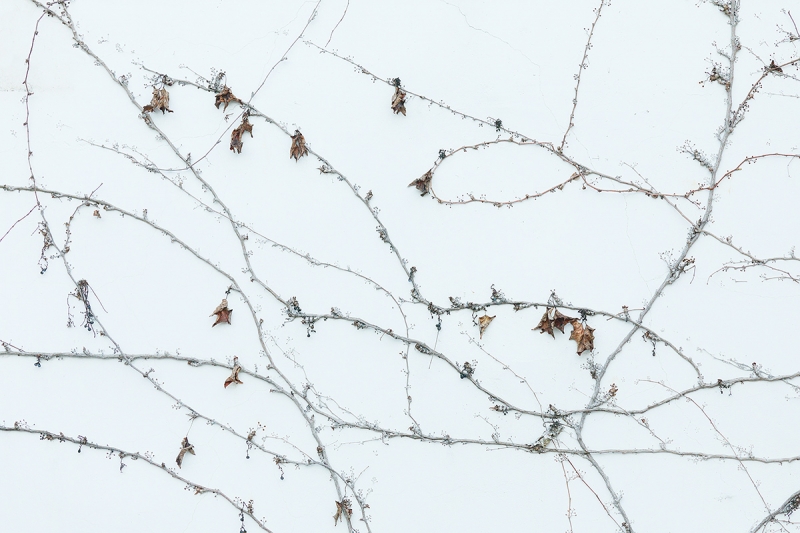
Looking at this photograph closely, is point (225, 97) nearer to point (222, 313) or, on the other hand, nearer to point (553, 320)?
point (222, 313)

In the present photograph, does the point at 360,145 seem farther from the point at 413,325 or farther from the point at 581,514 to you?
the point at 581,514

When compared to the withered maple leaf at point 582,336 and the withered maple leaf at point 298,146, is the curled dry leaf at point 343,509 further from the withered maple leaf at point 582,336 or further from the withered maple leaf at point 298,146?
the withered maple leaf at point 298,146

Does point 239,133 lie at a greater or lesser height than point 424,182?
greater

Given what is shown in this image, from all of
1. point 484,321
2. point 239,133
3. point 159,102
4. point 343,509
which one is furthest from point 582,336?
point 159,102

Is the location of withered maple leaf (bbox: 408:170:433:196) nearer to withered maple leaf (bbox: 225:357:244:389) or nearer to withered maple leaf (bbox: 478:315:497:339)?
withered maple leaf (bbox: 478:315:497:339)

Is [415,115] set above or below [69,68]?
below

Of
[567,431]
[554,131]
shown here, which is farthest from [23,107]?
[567,431]
